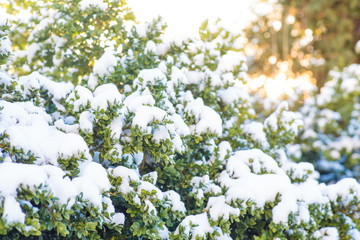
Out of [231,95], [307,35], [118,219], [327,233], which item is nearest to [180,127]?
[118,219]

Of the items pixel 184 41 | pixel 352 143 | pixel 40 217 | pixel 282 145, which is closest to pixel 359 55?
pixel 352 143

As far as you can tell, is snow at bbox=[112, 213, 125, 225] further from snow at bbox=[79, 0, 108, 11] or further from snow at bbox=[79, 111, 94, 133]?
snow at bbox=[79, 0, 108, 11]

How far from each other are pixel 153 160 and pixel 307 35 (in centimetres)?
952

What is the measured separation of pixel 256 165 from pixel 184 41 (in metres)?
1.15

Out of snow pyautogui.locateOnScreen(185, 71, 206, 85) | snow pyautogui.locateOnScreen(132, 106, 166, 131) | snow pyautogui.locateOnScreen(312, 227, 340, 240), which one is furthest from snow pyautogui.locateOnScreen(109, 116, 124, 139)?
snow pyautogui.locateOnScreen(312, 227, 340, 240)

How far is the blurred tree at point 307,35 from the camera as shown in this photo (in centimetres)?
947

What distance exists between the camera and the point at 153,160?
2432 millimetres

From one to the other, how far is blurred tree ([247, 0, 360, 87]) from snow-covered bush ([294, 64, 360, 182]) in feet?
10.9

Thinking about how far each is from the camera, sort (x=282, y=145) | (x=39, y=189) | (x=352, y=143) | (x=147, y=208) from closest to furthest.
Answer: (x=39, y=189), (x=147, y=208), (x=282, y=145), (x=352, y=143)

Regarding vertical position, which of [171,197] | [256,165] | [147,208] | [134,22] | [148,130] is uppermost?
[134,22]

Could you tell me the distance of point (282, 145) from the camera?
3199 mm

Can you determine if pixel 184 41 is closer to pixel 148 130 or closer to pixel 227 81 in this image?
pixel 227 81

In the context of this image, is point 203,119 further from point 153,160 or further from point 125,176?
point 125,176

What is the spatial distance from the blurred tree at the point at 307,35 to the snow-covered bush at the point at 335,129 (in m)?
3.32
